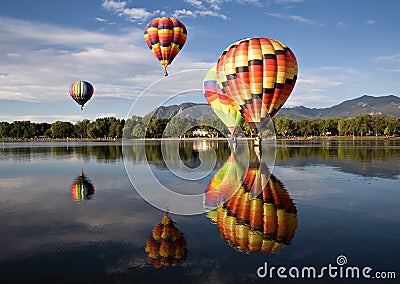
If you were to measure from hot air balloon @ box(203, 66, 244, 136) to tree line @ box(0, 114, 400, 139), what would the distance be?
226 feet

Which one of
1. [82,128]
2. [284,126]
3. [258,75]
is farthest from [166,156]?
[82,128]

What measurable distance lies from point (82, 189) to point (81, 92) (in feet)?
138

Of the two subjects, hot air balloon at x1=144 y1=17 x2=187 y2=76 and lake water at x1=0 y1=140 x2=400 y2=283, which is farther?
hot air balloon at x1=144 y1=17 x2=187 y2=76

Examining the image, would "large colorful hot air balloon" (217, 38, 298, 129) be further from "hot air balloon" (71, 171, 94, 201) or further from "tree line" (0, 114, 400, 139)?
"tree line" (0, 114, 400, 139)

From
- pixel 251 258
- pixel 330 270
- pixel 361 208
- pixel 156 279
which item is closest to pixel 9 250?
pixel 156 279

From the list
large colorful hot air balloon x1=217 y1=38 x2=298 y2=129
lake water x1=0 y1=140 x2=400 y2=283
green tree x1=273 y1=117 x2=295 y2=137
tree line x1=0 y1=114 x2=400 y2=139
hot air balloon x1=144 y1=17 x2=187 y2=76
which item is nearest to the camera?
lake water x1=0 y1=140 x2=400 y2=283

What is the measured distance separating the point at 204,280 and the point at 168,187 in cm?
1089

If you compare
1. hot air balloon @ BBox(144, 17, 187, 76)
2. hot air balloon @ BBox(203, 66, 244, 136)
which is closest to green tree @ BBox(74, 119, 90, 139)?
hot air balloon @ BBox(144, 17, 187, 76)

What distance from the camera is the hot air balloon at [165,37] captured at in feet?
127

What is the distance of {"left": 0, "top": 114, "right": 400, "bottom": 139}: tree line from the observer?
4722 inches

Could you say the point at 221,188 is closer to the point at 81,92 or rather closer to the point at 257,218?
the point at 257,218

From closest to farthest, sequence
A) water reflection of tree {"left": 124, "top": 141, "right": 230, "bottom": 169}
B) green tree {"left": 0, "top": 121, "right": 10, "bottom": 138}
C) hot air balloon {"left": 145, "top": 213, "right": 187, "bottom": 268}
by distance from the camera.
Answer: hot air balloon {"left": 145, "top": 213, "right": 187, "bottom": 268}
water reflection of tree {"left": 124, "top": 141, "right": 230, "bottom": 169}
green tree {"left": 0, "top": 121, "right": 10, "bottom": 138}

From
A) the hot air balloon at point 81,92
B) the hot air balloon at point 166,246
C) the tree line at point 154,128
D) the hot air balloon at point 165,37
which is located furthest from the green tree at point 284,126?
the hot air balloon at point 166,246

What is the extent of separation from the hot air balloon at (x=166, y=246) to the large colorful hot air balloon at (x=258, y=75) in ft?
65.0
